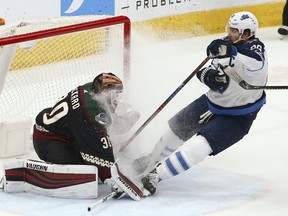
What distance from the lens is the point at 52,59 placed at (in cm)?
558

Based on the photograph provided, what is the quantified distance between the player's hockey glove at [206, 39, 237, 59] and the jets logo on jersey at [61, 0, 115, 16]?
7.77ft


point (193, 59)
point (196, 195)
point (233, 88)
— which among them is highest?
point (233, 88)

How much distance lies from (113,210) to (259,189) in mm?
814

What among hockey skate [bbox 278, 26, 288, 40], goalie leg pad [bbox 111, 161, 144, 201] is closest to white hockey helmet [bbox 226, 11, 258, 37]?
goalie leg pad [bbox 111, 161, 144, 201]

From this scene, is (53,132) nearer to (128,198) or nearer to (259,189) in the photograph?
(128,198)

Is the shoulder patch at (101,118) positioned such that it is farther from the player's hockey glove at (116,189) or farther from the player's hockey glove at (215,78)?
the player's hockey glove at (215,78)

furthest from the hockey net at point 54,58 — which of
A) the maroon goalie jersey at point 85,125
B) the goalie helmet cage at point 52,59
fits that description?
the maroon goalie jersey at point 85,125

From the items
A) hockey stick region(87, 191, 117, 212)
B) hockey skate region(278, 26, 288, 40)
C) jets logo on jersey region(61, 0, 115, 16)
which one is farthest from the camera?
hockey skate region(278, 26, 288, 40)

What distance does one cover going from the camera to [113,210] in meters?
4.39

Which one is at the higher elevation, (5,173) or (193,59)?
(5,173)

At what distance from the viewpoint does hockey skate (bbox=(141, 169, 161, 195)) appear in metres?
4.60

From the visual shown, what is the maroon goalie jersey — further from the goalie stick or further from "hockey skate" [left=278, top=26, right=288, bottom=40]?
"hockey skate" [left=278, top=26, right=288, bottom=40]

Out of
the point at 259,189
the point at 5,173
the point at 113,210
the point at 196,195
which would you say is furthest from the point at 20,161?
the point at 259,189

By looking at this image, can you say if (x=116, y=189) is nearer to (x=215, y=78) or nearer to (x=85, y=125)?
(x=85, y=125)
